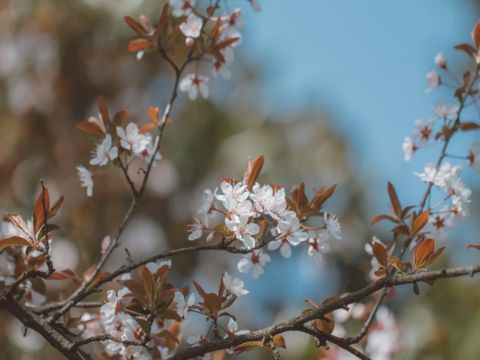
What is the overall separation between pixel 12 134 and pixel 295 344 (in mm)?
2069

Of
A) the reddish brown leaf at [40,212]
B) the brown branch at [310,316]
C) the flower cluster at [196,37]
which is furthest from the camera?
the flower cluster at [196,37]

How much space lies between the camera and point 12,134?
3887 mm

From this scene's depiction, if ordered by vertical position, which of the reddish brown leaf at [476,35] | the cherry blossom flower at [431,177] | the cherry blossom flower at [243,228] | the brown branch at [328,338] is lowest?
the brown branch at [328,338]

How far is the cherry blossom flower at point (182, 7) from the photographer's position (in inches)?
43.9

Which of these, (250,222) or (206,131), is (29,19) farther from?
(250,222)

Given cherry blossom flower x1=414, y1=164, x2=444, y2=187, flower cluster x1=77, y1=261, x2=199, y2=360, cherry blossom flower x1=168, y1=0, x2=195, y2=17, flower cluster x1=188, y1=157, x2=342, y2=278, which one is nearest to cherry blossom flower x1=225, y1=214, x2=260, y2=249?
flower cluster x1=188, y1=157, x2=342, y2=278

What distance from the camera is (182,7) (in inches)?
44.0

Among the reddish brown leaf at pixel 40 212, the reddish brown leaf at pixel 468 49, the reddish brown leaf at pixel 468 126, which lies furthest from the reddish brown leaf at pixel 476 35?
the reddish brown leaf at pixel 40 212

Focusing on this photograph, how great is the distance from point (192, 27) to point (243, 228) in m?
0.38

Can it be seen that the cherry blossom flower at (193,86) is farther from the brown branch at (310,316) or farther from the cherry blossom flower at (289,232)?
the brown branch at (310,316)

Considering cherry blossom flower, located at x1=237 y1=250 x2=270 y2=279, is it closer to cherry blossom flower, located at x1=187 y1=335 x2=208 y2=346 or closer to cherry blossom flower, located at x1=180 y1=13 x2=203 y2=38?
cherry blossom flower, located at x1=187 y1=335 x2=208 y2=346

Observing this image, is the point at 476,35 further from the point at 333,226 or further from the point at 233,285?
the point at 233,285

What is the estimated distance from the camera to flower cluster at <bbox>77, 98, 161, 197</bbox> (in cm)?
100

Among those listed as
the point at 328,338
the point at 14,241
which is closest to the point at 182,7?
the point at 14,241
